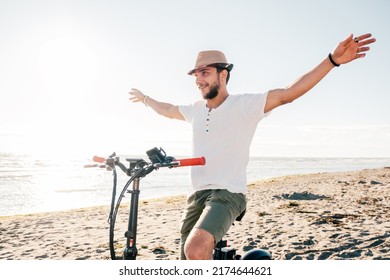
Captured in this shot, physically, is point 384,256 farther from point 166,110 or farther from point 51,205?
point 51,205

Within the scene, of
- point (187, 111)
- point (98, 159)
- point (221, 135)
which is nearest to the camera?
point (98, 159)

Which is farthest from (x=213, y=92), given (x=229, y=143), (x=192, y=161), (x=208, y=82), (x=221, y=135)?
(x=192, y=161)

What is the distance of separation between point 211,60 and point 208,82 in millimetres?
221

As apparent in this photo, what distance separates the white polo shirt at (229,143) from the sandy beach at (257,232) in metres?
3.94

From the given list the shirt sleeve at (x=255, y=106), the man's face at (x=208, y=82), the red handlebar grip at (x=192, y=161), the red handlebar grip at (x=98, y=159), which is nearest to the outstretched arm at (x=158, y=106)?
the man's face at (x=208, y=82)

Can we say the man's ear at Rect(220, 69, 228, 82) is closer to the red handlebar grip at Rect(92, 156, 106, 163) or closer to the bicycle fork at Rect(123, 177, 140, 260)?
the red handlebar grip at Rect(92, 156, 106, 163)

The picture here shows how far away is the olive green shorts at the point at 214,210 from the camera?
3.03 meters

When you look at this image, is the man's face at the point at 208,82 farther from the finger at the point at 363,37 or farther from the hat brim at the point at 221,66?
the finger at the point at 363,37

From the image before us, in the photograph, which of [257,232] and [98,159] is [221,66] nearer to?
[98,159]

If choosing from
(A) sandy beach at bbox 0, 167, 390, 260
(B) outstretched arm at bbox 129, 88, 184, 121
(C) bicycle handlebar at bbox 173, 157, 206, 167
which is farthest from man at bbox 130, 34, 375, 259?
(A) sandy beach at bbox 0, 167, 390, 260

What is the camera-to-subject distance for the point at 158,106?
15.1ft
